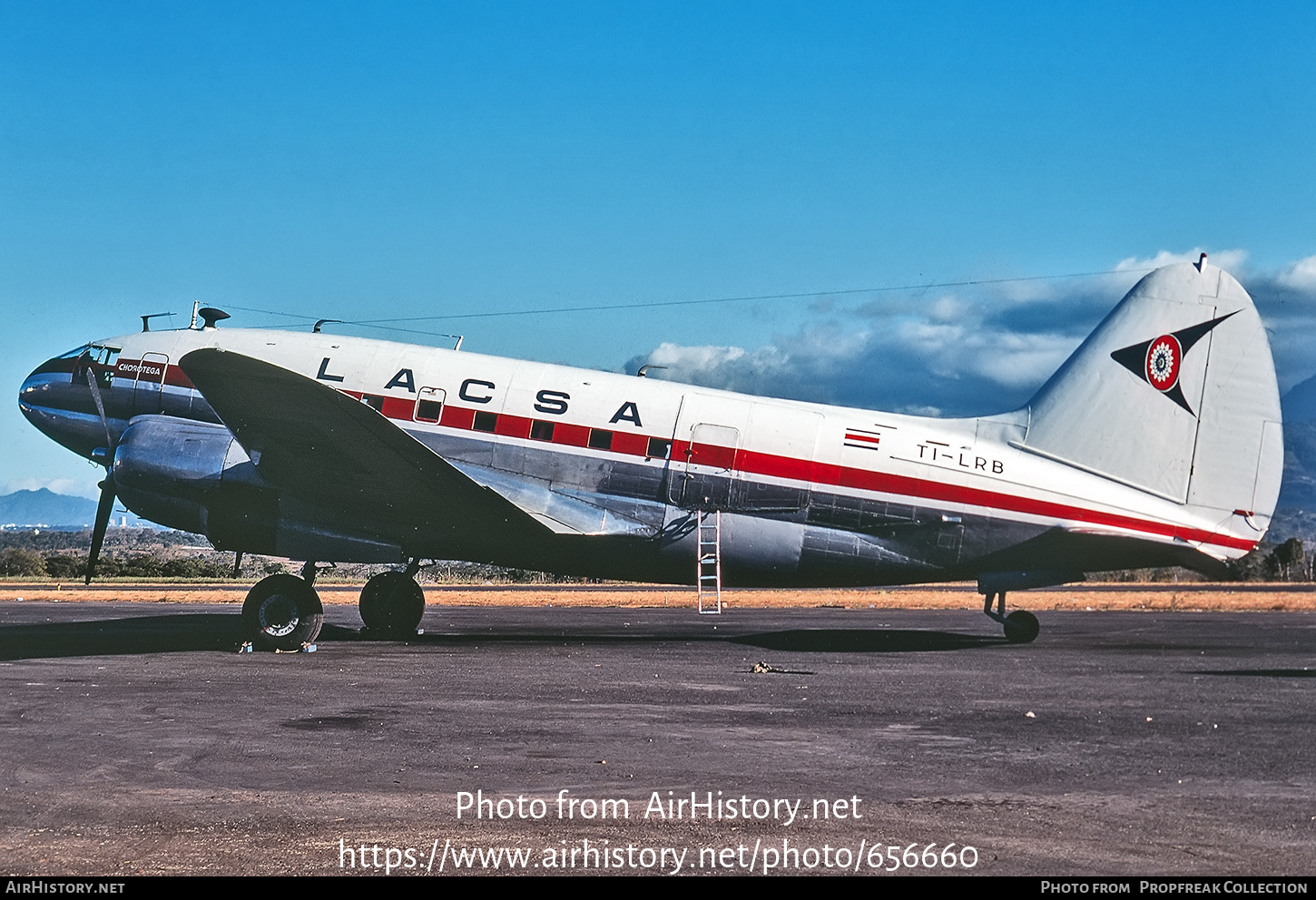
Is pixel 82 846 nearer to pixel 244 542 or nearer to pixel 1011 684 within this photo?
pixel 1011 684

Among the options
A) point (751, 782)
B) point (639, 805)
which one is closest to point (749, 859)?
point (639, 805)

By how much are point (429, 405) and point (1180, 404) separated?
13109mm

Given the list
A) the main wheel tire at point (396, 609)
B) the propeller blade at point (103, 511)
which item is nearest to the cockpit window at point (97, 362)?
the propeller blade at point (103, 511)

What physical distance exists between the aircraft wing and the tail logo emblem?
10715mm

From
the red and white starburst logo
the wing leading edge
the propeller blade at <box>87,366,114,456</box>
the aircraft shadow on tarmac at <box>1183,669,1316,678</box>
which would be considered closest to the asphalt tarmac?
the aircraft shadow on tarmac at <box>1183,669,1316,678</box>

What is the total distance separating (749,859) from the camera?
6.19 m

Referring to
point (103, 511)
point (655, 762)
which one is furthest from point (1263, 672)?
point (103, 511)

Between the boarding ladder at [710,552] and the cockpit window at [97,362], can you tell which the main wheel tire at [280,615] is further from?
the boarding ladder at [710,552]

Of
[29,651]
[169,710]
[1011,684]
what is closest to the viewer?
[169,710]

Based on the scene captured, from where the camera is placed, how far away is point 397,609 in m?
20.9

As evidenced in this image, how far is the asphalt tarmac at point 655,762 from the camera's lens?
6.29m

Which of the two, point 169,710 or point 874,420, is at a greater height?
point 874,420

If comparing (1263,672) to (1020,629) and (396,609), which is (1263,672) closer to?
(1020,629)

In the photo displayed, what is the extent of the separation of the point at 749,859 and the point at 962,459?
1346 cm
